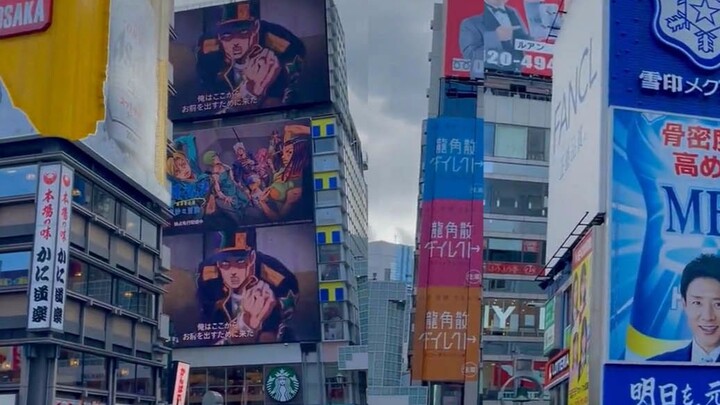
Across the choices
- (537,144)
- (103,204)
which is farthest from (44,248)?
(537,144)

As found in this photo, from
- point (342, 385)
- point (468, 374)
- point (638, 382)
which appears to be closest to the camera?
point (638, 382)

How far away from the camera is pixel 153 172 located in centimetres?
4959

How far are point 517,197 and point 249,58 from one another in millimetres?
28960

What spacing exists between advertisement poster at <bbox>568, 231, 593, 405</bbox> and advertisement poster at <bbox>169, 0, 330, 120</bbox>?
46.6 m

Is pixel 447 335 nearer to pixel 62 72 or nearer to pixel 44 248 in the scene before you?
pixel 44 248

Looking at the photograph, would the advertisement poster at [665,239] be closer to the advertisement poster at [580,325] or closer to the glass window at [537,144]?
the advertisement poster at [580,325]

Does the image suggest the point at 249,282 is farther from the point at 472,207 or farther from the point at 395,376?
the point at 472,207

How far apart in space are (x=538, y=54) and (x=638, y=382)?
33.7 m

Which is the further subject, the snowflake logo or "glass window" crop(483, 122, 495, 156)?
"glass window" crop(483, 122, 495, 156)

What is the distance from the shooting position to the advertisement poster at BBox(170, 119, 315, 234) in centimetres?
7888

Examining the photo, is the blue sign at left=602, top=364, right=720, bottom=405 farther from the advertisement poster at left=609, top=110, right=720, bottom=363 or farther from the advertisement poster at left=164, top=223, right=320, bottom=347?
the advertisement poster at left=164, top=223, right=320, bottom=347

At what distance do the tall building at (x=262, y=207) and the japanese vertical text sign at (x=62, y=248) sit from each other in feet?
124

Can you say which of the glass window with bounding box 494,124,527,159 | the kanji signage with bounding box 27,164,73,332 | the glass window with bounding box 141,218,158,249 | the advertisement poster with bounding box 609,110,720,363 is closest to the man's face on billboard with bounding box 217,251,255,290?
the glass window with bounding box 494,124,527,159

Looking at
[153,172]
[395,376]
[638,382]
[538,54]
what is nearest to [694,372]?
[638,382]
